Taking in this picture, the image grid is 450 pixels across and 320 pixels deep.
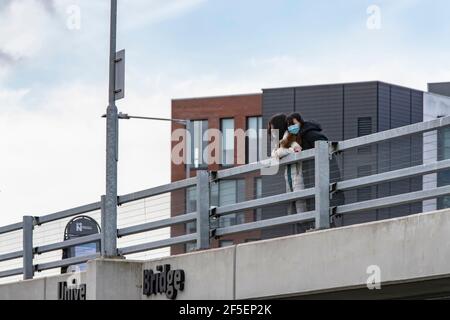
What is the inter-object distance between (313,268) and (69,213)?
20.4 ft

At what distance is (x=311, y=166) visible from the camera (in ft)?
44.8

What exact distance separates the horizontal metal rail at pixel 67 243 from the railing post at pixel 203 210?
2.50 metres

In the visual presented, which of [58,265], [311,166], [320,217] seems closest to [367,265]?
[320,217]

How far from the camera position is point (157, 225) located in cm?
1595

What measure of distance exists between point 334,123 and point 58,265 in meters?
57.9

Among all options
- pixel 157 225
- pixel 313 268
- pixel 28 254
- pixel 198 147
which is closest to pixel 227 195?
pixel 157 225

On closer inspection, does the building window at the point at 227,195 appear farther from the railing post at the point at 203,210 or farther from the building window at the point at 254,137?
the building window at the point at 254,137

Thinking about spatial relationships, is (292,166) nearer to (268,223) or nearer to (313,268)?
(268,223)

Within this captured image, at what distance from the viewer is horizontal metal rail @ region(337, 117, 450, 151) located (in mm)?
11703

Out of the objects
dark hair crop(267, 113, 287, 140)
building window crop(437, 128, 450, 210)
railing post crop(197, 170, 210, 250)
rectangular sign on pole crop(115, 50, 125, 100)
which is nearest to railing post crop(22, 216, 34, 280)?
rectangular sign on pole crop(115, 50, 125, 100)

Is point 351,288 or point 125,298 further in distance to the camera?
point 125,298

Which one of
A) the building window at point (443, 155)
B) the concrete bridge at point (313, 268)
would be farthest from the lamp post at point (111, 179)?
the building window at point (443, 155)

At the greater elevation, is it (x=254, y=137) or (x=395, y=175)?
(x=254, y=137)
